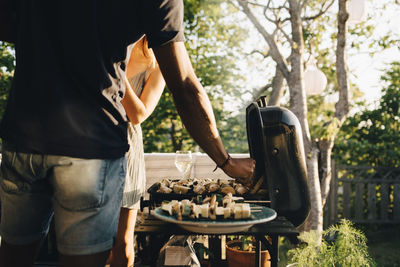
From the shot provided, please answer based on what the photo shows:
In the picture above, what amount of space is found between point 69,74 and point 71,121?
0.13 meters

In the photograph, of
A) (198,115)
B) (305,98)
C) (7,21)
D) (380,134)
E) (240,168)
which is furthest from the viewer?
(380,134)

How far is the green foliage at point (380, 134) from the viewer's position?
282 inches

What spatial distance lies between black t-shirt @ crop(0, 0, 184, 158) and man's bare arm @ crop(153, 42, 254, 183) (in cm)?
12

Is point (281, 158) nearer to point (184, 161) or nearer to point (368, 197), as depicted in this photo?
point (184, 161)

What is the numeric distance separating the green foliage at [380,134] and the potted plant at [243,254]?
5.71 m

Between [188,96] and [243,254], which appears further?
[243,254]

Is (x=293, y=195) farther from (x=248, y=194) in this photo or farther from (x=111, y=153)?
(x=111, y=153)

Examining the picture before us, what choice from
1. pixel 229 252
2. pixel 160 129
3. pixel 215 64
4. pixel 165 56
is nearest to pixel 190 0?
pixel 215 64

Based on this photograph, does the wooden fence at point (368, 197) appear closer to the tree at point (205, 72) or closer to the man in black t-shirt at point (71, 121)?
the tree at point (205, 72)

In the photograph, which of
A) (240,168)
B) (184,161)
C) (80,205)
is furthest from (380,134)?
(80,205)

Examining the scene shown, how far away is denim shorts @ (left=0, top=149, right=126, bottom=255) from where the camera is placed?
84cm

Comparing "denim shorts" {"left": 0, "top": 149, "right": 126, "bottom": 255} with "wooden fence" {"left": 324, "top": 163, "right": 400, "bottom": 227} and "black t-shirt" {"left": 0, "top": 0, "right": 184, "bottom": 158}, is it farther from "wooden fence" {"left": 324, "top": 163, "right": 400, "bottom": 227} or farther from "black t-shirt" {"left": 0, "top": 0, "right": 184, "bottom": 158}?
"wooden fence" {"left": 324, "top": 163, "right": 400, "bottom": 227}

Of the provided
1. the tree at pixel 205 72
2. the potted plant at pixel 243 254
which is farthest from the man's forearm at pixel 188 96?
the tree at pixel 205 72

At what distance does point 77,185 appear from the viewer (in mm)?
835
